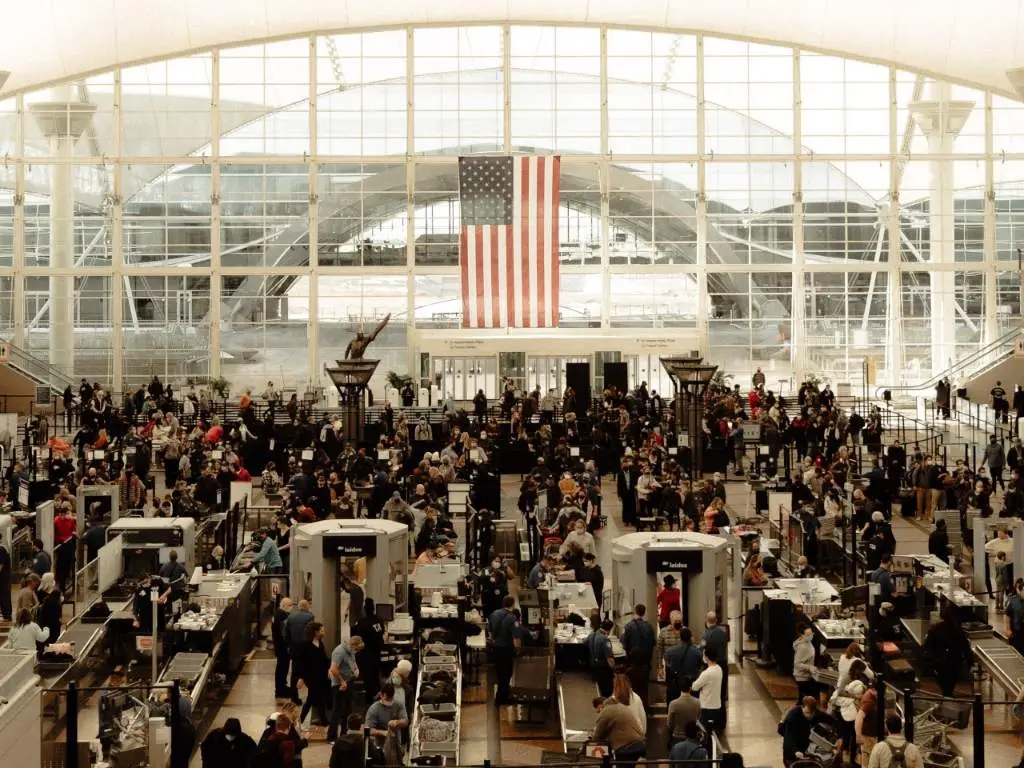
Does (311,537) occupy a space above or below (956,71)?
below

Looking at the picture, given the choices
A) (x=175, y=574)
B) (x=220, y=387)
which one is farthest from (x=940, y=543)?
(x=220, y=387)

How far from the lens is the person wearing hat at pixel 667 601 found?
18109 millimetres

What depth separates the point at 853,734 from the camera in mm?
13688

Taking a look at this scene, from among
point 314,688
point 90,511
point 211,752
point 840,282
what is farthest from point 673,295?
point 211,752

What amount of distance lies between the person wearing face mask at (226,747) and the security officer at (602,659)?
14.7 feet

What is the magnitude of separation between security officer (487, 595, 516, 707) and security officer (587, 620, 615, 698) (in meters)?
0.87

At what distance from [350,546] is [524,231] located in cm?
2391

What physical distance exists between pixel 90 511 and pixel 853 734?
549 inches

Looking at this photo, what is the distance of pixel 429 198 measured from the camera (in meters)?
44.1

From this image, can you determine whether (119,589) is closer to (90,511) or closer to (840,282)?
(90,511)

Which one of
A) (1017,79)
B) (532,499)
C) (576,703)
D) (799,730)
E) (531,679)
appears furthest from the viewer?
(1017,79)

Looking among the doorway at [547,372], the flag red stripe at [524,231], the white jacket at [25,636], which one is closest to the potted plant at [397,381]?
the doorway at [547,372]

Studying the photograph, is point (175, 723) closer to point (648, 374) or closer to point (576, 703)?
point (576, 703)

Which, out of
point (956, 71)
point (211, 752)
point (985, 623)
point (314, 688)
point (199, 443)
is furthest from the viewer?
point (956, 71)
